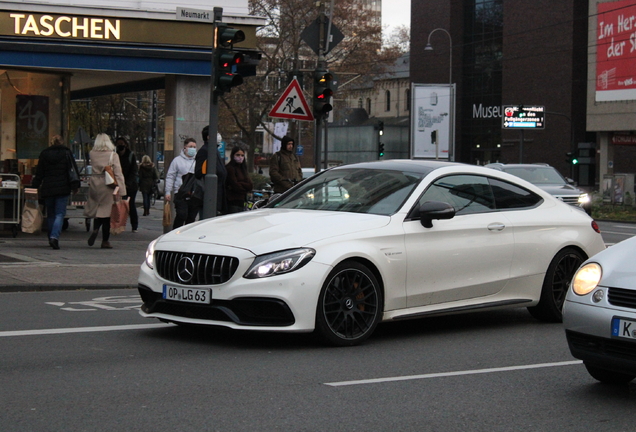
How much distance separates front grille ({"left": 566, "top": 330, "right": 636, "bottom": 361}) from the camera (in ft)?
18.6

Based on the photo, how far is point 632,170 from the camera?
62.8m

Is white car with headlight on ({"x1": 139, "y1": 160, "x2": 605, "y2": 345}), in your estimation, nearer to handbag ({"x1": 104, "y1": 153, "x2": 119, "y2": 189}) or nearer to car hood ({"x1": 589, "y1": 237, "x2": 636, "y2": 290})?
car hood ({"x1": 589, "y1": 237, "x2": 636, "y2": 290})

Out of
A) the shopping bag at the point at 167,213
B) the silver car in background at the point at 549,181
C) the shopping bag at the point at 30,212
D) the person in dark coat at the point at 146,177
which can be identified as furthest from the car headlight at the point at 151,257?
the person in dark coat at the point at 146,177

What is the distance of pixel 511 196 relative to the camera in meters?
9.20

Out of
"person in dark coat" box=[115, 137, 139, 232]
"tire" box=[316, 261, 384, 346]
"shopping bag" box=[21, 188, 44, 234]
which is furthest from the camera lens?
"person in dark coat" box=[115, 137, 139, 232]

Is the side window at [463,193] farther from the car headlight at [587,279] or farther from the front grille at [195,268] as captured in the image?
the car headlight at [587,279]

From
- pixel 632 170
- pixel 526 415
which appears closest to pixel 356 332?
pixel 526 415

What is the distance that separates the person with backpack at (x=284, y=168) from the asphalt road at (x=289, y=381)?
23.0ft

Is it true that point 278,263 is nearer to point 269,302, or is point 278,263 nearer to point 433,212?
point 269,302

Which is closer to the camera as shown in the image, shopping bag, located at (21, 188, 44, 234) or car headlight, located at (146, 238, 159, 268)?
car headlight, located at (146, 238, 159, 268)

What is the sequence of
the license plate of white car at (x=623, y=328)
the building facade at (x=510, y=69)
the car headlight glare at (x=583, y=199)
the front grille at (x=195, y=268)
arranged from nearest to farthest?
the license plate of white car at (x=623, y=328), the front grille at (x=195, y=268), the car headlight glare at (x=583, y=199), the building facade at (x=510, y=69)

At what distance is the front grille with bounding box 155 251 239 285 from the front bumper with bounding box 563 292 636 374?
2.50 m

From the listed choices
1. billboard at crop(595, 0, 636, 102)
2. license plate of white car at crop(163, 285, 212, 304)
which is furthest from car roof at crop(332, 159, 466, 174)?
billboard at crop(595, 0, 636, 102)

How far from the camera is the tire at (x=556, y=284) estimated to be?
9102mm
